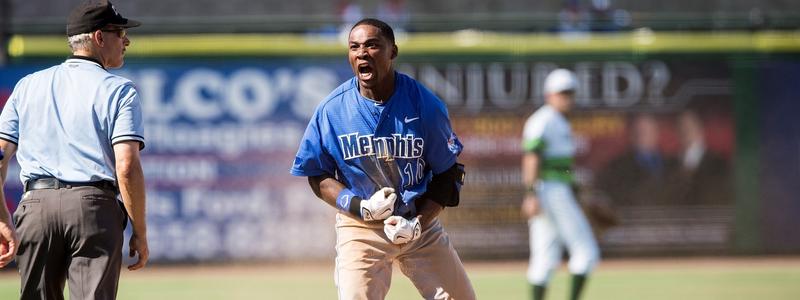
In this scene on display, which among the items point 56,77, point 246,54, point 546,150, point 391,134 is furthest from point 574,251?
point 246,54

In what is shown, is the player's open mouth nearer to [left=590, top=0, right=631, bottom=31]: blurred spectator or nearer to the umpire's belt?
the umpire's belt

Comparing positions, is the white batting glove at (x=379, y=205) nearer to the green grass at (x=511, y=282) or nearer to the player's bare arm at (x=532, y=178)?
the player's bare arm at (x=532, y=178)

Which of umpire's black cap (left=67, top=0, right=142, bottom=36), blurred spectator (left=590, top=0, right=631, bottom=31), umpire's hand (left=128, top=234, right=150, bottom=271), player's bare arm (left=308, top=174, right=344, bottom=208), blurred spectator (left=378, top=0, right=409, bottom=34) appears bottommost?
umpire's hand (left=128, top=234, right=150, bottom=271)

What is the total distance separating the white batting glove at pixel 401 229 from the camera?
17.6 feet

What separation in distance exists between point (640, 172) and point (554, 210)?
18.4 feet

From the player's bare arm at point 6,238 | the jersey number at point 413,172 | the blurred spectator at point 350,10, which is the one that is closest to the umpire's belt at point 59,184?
the player's bare arm at point 6,238

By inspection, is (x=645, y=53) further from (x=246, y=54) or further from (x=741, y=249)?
(x=246, y=54)

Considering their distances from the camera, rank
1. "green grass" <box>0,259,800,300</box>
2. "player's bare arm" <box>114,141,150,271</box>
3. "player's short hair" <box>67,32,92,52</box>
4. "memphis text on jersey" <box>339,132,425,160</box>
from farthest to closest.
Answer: "green grass" <box>0,259,800,300</box>
"memphis text on jersey" <box>339,132,425,160</box>
"player's short hair" <box>67,32,92,52</box>
"player's bare arm" <box>114,141,150,271</box>

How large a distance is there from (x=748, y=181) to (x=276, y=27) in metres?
6.19

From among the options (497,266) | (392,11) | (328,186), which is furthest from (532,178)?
(392,11)

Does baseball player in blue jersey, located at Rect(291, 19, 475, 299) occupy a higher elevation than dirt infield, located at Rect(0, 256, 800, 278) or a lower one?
higher

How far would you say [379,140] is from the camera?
5449 millimetres

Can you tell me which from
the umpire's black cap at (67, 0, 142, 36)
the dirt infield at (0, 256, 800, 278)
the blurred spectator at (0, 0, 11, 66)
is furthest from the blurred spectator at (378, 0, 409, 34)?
the umpire's black cap at (67, 0, 142, 36)

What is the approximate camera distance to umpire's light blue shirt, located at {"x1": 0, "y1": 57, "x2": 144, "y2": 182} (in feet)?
16.2
